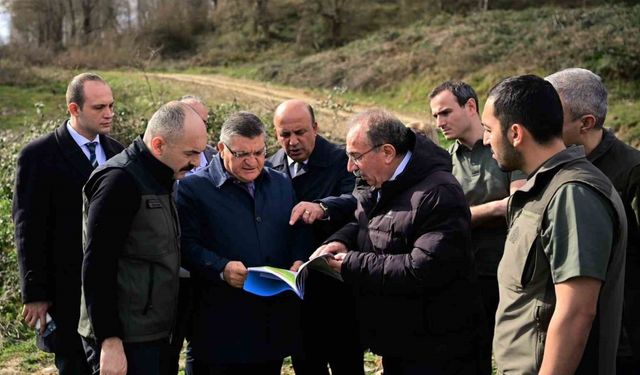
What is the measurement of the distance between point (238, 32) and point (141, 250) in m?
42.2

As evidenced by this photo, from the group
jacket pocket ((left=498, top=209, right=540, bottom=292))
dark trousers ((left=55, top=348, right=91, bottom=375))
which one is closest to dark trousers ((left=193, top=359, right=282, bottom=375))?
dark trousers ((left=55, top=348, right=91, bottom=375))

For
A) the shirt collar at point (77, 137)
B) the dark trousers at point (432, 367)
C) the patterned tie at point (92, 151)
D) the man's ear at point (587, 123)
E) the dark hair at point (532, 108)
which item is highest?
the dark hair at point (532, 108)

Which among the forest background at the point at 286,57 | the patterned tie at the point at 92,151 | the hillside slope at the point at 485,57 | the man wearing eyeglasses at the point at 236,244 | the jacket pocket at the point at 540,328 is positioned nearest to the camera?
the jacket pocket at the point at 540,328

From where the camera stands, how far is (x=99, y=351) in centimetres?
319

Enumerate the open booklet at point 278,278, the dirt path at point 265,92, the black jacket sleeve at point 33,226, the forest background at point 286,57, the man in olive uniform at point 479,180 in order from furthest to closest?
the dirt path at point 265,92
the forest background at point 286,57
the man in olive uniform at point 479,180
the black jacket sleeve at point 33,226
the open booklet at point 278,278

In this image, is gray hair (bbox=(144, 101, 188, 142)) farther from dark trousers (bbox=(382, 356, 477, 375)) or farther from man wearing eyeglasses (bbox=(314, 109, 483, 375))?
dark trousers (bbox=(382, 356, 477, 375))

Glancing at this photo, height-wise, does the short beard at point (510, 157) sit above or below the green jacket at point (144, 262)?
above

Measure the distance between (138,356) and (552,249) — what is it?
75.4 inches

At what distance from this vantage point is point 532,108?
2.56 meters

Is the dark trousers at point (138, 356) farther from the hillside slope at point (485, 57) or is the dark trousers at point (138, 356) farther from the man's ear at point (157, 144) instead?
the hillside slope at point (485, 57)

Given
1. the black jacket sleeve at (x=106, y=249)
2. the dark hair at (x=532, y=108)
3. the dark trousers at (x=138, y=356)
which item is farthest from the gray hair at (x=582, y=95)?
the dark trousers at (x=138, y=356)

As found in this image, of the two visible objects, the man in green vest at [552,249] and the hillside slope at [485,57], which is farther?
the hillside slope at [485,57]

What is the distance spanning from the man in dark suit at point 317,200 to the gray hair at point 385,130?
766 millimetres

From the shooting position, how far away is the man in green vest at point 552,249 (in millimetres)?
2400
